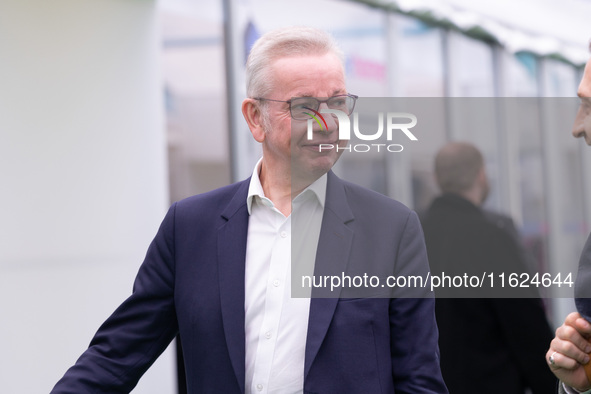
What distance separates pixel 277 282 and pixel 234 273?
117 mm

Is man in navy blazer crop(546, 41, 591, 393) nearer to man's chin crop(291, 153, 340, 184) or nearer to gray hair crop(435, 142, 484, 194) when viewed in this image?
man's chin crop(291, 153, 340, 184)

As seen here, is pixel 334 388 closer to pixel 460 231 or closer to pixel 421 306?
pixel 421 306

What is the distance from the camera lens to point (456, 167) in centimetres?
430

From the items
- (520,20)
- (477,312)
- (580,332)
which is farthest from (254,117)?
(520,20)

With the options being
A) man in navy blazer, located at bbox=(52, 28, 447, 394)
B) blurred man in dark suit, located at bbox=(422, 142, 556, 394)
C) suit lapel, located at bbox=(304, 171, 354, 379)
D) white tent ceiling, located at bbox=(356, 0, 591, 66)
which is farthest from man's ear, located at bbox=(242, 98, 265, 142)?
white tent ceiling, located at bbox=(356, 0, 591, 66)

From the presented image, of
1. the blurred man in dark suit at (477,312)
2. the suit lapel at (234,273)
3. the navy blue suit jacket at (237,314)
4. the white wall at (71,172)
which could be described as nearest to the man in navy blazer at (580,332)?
the navy blue suit jacket at (237,314)

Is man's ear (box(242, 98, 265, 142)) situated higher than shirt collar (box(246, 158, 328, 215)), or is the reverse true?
man's ear (box(242, 98, 265, 142))

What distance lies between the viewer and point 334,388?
238 cm

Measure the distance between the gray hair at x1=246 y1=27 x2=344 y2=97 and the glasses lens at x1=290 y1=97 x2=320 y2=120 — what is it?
0.10 meters

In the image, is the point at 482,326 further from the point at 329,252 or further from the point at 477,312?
the point at 329,252

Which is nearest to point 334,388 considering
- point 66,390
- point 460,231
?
point 66,390

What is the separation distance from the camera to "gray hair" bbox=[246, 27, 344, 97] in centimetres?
256

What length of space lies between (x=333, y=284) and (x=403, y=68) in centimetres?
513

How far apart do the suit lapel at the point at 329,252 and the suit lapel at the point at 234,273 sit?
0.18 m
